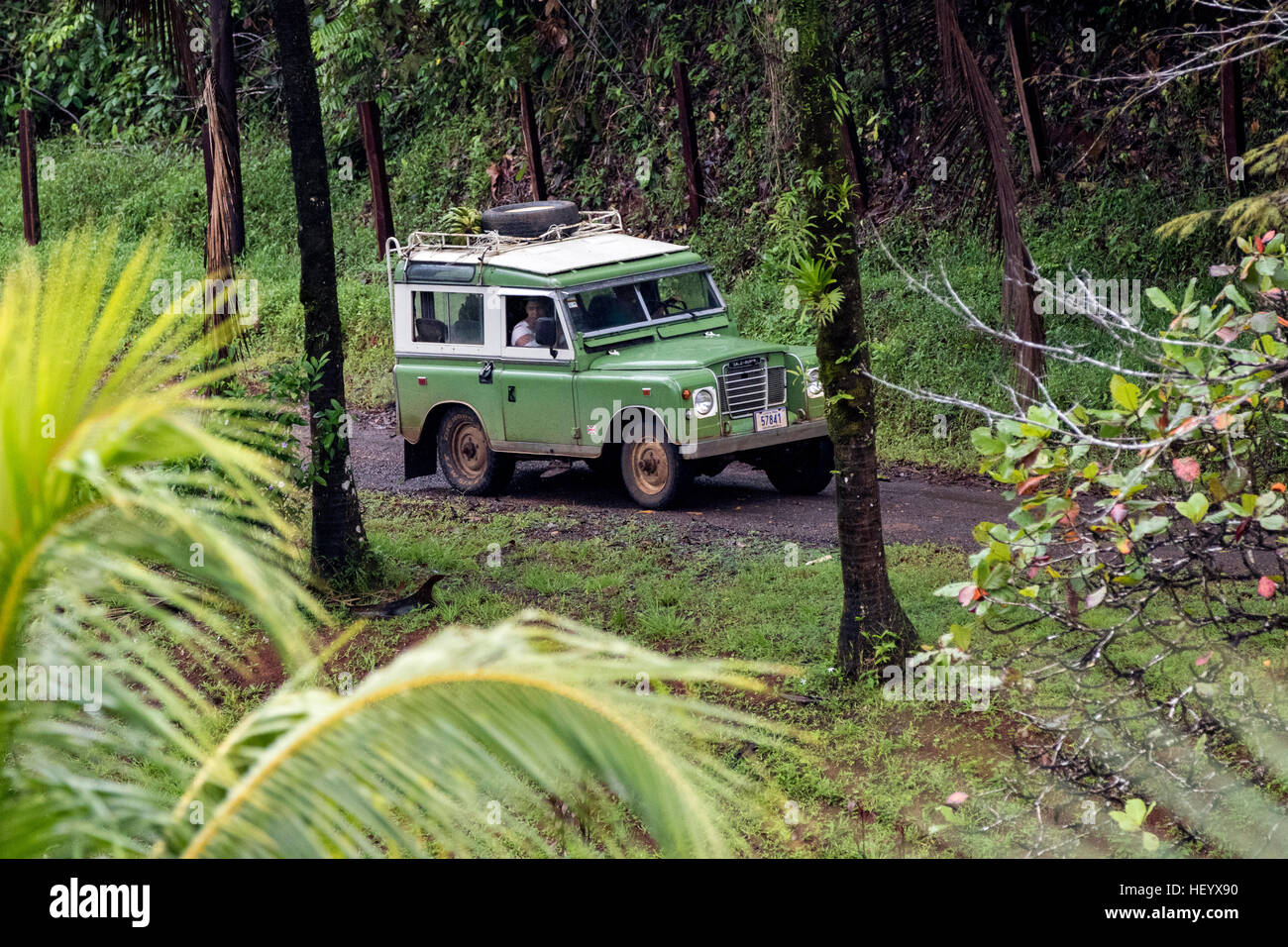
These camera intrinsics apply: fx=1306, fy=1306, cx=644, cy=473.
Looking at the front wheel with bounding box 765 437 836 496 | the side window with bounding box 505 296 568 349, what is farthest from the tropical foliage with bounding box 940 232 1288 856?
the side window with bounding box 505 296 568 349

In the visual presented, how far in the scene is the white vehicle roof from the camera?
442 inches

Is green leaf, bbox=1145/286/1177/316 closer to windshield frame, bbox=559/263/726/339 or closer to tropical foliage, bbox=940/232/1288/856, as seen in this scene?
tropical foliage, bbox=940/232/1288/856

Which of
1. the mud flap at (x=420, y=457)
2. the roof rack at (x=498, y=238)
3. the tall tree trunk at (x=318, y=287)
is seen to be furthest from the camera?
the mud flap at (x=420, y=457)

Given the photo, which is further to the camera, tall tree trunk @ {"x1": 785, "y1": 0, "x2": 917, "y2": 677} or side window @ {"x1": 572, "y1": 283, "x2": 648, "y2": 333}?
side window @ {"x1": 572, "y1": 283, "x2": 648, "y2": 333}

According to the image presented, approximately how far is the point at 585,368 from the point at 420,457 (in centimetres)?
224

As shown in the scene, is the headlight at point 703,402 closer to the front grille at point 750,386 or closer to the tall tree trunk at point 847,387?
the front grille at point 750,386

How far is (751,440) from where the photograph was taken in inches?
414

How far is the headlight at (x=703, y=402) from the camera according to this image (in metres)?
10.2

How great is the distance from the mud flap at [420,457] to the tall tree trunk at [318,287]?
3.34 m

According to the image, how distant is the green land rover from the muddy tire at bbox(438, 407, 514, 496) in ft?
0.04

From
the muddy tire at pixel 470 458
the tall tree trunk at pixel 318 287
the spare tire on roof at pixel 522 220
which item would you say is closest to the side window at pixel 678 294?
the spare tire on roof at pixel 522 220
